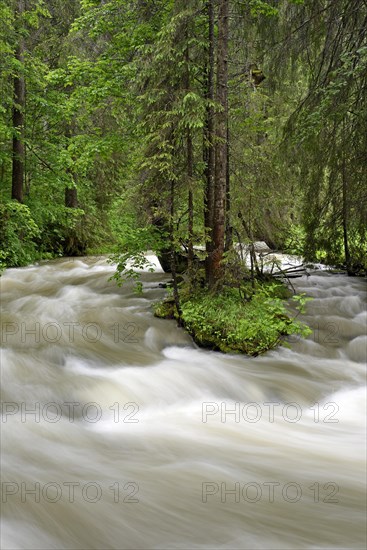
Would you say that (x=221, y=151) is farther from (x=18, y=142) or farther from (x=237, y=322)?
(x=18, y=142)

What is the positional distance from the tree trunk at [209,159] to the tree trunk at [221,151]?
13cm

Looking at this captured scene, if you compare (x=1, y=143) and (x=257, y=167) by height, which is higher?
(x=1, y=143)

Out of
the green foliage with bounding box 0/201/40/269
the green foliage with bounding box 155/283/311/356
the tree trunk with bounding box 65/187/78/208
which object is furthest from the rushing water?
the tree trunk with bounding box 65/187/78/208

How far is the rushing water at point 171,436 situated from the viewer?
313 centimetres

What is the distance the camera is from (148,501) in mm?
3453

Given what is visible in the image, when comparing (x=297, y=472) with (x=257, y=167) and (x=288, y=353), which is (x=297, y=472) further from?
(x=257, y=167)

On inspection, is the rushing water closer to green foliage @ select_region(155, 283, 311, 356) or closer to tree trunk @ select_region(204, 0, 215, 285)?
green foliage @ select_region(155, 283, 311, 356)

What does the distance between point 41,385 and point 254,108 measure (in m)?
6.07

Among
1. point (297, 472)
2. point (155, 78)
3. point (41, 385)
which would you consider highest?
point (155, 78)

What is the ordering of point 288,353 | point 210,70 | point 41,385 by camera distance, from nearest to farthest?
Answer: point 41,385 → point 288,353 → point 210,70

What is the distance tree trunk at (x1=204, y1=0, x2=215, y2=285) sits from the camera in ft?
24.7

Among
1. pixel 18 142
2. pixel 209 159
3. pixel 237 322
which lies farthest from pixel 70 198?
pixel 237 322

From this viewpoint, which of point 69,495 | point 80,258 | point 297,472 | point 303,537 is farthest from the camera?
point 80,258

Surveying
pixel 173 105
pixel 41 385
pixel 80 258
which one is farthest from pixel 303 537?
pixel 80 258
